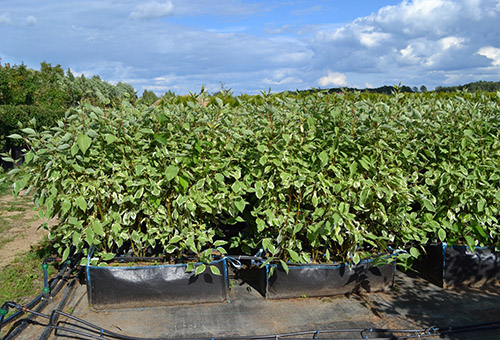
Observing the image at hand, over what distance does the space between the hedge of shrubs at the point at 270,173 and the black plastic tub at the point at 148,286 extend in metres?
0.19

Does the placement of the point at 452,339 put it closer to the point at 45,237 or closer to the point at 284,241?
the point at 284,241

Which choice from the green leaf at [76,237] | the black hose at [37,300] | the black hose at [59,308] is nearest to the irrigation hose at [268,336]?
the black hose at [59,308]

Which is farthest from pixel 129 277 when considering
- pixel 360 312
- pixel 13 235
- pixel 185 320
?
pixel 13 235

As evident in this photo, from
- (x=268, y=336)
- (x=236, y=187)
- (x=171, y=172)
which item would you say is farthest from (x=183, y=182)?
(x=268, y=336)

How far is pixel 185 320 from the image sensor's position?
11.6ft

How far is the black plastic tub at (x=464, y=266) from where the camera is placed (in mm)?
4223

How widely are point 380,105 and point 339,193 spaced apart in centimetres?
96

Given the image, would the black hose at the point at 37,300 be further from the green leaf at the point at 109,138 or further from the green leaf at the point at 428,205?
the green leaf at the point at 428,205

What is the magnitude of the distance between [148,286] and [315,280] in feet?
5.27

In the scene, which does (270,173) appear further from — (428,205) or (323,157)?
(428,205)

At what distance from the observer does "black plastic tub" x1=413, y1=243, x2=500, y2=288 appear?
4223 millimetres

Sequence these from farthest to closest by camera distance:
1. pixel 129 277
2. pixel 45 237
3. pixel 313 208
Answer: pixel 45 237 → pixel 313 208 → pixel 129 277

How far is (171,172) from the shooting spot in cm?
343

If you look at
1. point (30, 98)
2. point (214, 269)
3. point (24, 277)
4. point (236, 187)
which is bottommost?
point (24, 277)
